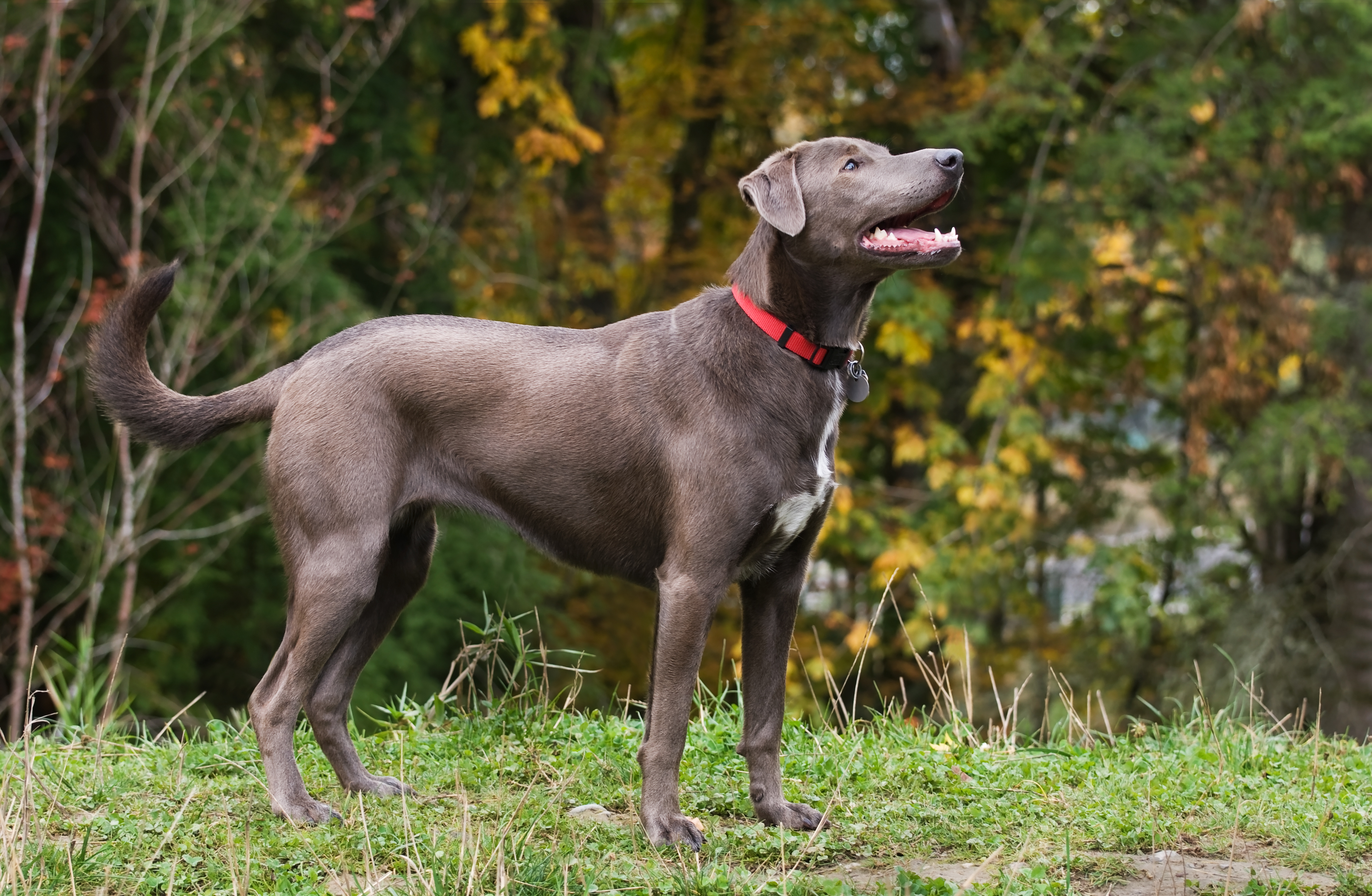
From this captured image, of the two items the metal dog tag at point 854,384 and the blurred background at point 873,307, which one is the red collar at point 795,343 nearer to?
the metal dog tag at point 854,384

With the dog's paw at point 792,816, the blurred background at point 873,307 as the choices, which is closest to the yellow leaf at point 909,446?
the blurred background at point 873,307

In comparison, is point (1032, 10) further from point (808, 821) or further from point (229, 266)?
point (808, 821)

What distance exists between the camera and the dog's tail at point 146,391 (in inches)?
162

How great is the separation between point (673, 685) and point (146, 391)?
192 centimetres

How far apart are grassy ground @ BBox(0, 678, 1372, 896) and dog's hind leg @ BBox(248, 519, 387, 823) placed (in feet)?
0.36

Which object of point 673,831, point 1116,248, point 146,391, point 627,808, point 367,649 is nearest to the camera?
point 673,831

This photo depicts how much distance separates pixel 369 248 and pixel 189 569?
11.5 feet

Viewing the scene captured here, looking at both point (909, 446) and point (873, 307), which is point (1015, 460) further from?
point (873, 307)

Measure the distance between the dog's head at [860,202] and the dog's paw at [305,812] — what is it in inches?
84.4

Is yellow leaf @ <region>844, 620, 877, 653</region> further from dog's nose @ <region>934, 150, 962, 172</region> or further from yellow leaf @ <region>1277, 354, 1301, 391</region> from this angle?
dog's nose @ <region>934, 150, 962, 172</region>

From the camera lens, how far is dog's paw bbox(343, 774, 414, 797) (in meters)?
4.05

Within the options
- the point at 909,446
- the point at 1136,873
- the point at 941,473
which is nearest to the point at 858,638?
the point at 941,473

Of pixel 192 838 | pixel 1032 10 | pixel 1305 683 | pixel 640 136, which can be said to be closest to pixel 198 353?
pixel 640 136

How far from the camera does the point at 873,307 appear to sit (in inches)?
431
